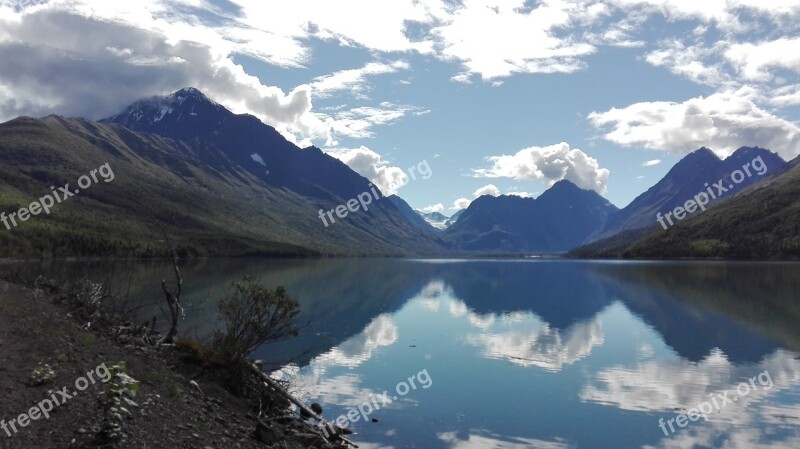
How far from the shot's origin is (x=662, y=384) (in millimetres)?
33719

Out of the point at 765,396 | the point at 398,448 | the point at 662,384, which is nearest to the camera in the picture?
the point at 398,448

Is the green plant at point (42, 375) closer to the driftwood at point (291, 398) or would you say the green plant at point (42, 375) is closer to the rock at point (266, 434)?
the rock at point (266, 434)

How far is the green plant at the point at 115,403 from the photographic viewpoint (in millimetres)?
14102

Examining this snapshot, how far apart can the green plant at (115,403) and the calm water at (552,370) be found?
9964 millimetres

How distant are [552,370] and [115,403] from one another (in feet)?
98.4

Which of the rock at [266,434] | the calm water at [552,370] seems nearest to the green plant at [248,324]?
the calm water at [552,370]

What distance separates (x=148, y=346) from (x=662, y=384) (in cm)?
2960

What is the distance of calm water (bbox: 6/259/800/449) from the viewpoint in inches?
973

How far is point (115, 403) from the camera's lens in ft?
48.4

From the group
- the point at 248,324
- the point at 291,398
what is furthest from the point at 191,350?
the point at 291,398

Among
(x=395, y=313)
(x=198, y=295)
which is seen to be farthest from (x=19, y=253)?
(x=395, y=313)

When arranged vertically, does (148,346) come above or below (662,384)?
above

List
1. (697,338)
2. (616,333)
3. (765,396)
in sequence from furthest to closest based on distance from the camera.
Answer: (616,333)
(697,338)
(765,396)

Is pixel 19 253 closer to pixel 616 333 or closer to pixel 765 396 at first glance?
pixel 616 333
